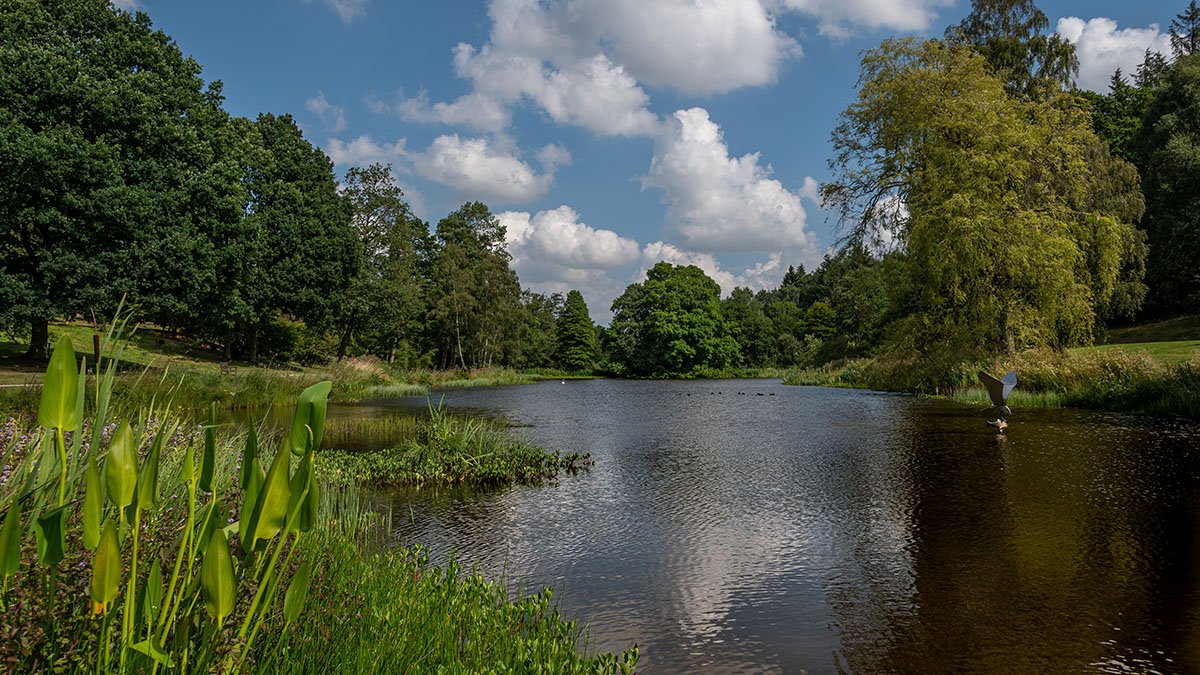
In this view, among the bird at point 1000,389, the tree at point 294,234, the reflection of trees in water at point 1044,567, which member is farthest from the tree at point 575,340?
the reflection of trees in water at point 1044,567

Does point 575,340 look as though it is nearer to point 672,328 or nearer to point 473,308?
point 672,328

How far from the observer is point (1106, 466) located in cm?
1037

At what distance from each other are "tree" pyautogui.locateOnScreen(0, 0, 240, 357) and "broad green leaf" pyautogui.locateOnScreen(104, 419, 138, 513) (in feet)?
80.0

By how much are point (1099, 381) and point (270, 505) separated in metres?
22.6

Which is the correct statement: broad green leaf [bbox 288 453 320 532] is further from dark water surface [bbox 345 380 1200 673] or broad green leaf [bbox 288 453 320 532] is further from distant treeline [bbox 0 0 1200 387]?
distant treeline [bbox 0 0 1200 387]

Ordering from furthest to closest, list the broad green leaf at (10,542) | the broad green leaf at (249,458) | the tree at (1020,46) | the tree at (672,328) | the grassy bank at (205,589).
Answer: the tree at (672,328) < the tree at (1020,46) < the broad green leaf at (249,458) < the grassy bank at (205,589) < the broad green leaf at (10,542)

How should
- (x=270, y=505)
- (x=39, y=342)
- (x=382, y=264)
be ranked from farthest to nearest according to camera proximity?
(x=382, y=264)
(x=39, y=342)
(x=270, y=505)

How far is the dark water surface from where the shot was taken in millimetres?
4555

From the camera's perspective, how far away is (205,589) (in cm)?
193

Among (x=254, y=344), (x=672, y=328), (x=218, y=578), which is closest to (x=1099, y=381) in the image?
(x=218, y=578)

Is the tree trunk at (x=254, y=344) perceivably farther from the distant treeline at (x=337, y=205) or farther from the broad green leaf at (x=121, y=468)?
the broad green leaf at (x=121, y=468)

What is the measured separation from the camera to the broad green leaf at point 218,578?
1866 millimetres

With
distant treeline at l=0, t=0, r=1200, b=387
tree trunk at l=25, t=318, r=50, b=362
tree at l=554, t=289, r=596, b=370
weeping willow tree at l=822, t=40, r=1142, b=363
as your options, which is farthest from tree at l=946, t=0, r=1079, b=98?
tree at l=554, t=289, r=596, b=370

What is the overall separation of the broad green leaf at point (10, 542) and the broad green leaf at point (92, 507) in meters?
0.15
